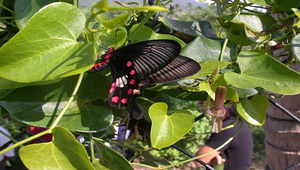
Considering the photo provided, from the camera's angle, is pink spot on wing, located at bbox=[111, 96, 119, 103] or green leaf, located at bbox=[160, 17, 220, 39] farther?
green leaf, located at bbox=[160, 17, 220, 39]

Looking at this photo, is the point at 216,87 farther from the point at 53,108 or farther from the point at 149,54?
the point at 53,108

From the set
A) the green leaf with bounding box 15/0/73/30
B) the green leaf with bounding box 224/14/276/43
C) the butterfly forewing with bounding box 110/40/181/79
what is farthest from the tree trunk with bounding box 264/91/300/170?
the green leaf with bounding box 15/0/73/30

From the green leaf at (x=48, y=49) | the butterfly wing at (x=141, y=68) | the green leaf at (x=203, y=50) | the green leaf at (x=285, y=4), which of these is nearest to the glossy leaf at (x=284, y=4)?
the green leaf at (x=285, y=4)

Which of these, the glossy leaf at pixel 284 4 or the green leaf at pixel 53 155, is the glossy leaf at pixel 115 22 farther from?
the glossy leaf at pixel 284 4

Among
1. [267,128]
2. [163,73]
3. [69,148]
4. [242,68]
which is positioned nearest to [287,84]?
[242,68]

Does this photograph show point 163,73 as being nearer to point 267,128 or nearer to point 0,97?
point 0,97

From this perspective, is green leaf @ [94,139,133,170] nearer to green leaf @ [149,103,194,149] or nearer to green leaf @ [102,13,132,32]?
green leaf @ [149,103,194,149]

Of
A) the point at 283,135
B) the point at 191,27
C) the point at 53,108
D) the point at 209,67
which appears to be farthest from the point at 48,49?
the point at 283,135
